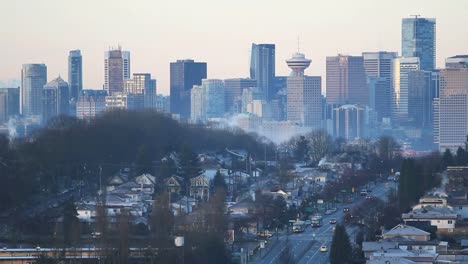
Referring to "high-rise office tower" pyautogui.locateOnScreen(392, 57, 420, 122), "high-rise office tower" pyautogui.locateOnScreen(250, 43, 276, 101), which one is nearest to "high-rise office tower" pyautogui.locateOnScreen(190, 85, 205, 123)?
"high-rise office tower" pyautogui.locateOnScreen(250, 43, 276, 101)

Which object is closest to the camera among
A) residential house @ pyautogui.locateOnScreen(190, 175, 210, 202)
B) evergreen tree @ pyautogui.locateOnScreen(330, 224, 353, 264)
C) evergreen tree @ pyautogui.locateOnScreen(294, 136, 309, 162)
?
evergreen tree @ pyautogui.locateOnScreen(330, 224, 353, 264)

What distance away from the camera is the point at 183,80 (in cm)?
11400

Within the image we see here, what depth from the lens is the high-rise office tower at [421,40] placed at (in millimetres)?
121375

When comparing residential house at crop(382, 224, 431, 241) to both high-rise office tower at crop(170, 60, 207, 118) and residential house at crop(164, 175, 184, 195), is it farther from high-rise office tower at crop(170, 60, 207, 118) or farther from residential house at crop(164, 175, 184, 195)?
high-rise office tower at crop(170, 60, 207, 118)

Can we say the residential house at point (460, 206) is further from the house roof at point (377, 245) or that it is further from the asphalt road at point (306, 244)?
the house roof at point (377, 245)

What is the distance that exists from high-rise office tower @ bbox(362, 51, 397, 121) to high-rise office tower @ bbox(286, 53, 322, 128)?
14.2ft

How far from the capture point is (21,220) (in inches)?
1146

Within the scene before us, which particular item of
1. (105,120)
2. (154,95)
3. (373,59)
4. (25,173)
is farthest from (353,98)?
(25,173)

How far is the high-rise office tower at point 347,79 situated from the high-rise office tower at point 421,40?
399cm

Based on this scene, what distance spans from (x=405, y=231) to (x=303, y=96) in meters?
88.1

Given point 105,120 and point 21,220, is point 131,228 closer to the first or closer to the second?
point 21,220

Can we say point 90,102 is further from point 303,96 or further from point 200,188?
point 200,188

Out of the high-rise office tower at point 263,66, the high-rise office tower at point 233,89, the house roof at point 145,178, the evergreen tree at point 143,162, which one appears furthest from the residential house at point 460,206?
the high-rise office tower at point 263,66

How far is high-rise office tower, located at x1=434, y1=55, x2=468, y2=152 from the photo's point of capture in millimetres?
95188
